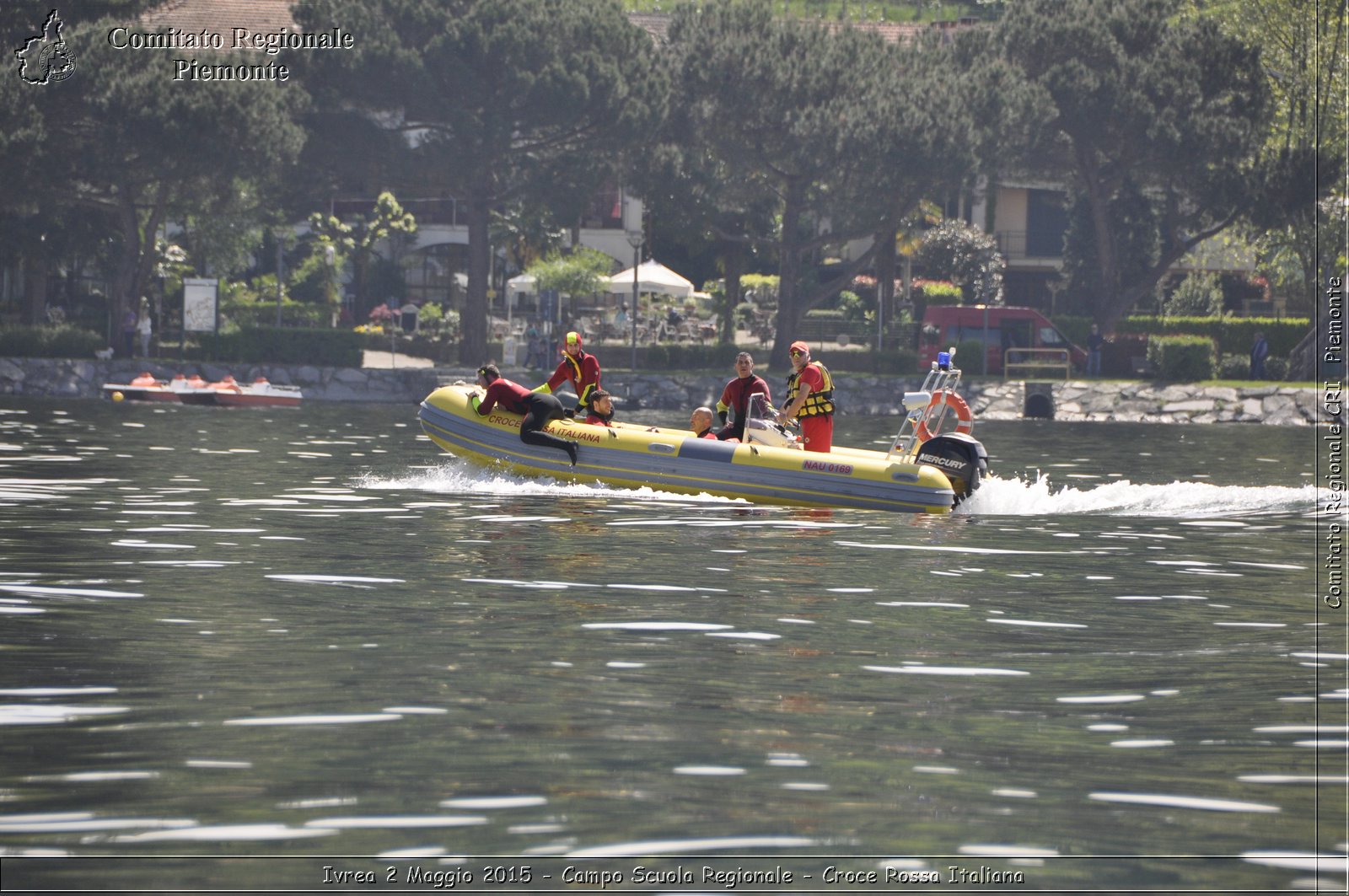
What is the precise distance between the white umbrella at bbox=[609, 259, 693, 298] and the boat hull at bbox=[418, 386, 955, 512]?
37791mm

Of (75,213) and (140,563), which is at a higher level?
(75,213)

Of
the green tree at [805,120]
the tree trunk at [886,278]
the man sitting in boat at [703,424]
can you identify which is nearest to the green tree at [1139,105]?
the green tree at [805,120]

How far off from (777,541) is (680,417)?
2912 centimetres

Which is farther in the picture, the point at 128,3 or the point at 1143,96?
the point at 1143,96

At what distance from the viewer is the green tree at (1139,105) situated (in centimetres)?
5431

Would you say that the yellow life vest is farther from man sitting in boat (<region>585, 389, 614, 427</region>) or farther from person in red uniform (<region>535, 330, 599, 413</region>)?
person in red uniform (<region>535, 330, 599, 413</region>)

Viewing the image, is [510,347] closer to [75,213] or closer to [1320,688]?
[75,213]

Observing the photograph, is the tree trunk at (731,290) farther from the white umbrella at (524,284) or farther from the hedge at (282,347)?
the hedge at (282,347)

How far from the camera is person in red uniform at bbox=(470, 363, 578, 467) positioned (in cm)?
2091

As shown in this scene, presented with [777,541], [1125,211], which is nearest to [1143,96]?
[1125,211]

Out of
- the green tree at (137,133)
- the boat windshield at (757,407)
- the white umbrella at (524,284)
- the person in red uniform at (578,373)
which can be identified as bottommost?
the boat windshield at (757,407)

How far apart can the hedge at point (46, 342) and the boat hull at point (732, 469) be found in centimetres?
3135

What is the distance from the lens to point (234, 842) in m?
6.95

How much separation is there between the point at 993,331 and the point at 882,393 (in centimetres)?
669
